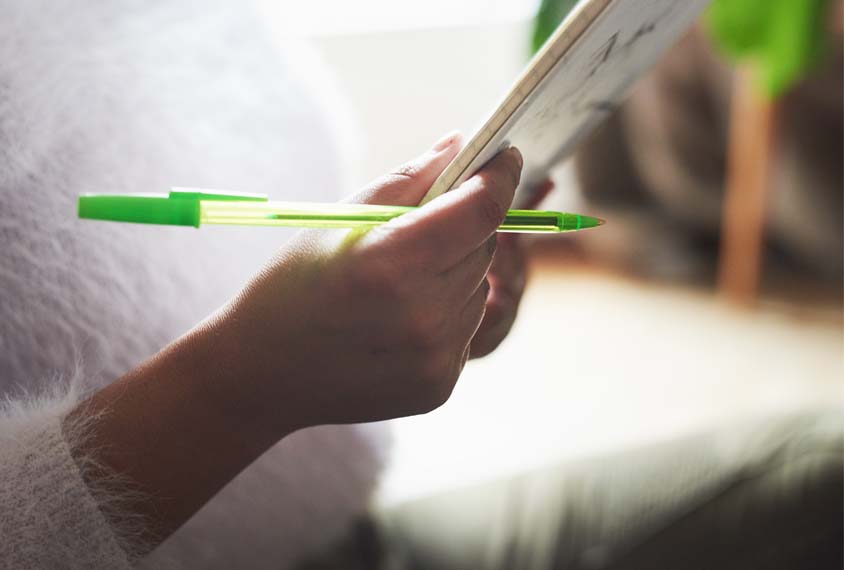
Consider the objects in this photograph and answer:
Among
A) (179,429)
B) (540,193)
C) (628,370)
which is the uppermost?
(540,193)

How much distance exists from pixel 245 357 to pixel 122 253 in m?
0.14

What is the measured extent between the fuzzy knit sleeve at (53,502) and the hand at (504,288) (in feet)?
0.66

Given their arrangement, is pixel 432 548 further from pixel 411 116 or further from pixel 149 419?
pixel 411 116

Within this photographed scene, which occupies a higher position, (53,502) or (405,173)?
(405,173)

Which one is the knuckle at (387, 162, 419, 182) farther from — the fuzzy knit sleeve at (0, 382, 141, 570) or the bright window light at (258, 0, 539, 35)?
the bright window light at (258, 0, 539, 35)

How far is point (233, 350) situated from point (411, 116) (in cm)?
159

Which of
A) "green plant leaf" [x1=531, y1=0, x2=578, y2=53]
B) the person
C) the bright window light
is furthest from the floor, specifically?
the bright window light

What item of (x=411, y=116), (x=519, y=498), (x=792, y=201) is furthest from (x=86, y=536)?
(x=411, y=116)

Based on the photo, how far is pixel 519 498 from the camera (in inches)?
20.8

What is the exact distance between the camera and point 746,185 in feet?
4.53

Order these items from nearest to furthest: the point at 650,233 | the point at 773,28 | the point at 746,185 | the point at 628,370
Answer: the point at 773,28, the point at 628,370, the point at 746,185, the point at 650,233

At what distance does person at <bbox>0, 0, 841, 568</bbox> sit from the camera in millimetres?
288

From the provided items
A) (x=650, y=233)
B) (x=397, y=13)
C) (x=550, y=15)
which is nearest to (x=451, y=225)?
(x=550, y=15)

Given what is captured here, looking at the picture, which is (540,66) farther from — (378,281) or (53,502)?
(53,502)
